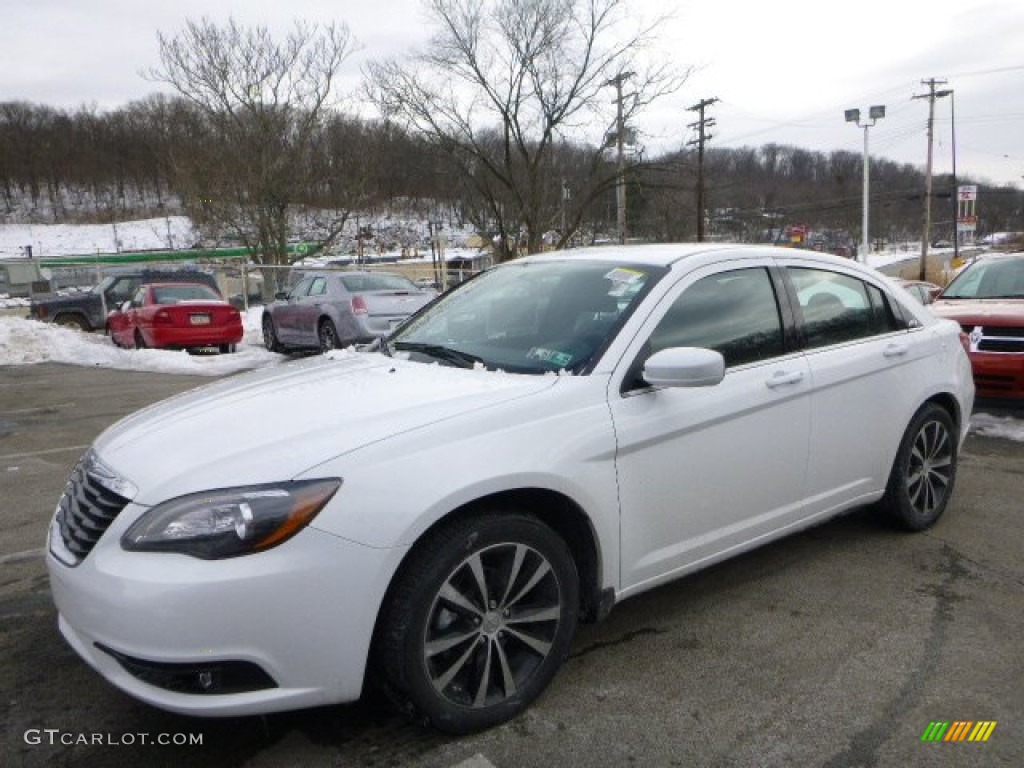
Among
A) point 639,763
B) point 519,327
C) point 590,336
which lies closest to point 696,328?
point 590,336

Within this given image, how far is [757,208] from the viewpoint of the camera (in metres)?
52.7

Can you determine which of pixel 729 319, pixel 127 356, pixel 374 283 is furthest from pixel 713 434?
pixel 127 356

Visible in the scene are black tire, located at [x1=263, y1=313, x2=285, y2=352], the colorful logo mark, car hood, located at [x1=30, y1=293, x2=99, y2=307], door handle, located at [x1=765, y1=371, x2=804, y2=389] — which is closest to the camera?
the colorful logo mark

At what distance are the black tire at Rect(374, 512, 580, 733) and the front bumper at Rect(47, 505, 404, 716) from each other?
111mm

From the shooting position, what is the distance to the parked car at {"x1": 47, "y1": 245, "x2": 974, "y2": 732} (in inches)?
86.1

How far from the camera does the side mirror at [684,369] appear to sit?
2.75 m

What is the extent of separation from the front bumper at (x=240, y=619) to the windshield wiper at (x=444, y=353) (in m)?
1.09

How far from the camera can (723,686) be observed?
9.27ft

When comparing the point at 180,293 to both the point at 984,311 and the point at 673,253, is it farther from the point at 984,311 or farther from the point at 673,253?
the point at 673,253

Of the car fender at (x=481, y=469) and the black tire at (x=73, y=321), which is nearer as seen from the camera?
the car fender at (x=481, y=469)

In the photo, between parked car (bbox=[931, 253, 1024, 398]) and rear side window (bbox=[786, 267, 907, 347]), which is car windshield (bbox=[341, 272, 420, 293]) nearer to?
parked car (bbox=[931, 253, 1024, 398])

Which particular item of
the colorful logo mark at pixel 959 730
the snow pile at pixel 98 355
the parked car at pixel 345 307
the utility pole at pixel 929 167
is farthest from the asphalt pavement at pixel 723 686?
the utility pole at pixel 929 167

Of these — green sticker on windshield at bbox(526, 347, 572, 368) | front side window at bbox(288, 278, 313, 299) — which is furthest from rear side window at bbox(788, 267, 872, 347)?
front side window at bbox(288, 278, 313, 299)

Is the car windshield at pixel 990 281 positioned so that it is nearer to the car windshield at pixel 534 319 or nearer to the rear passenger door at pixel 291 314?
the car windshield at pixel 534 319
